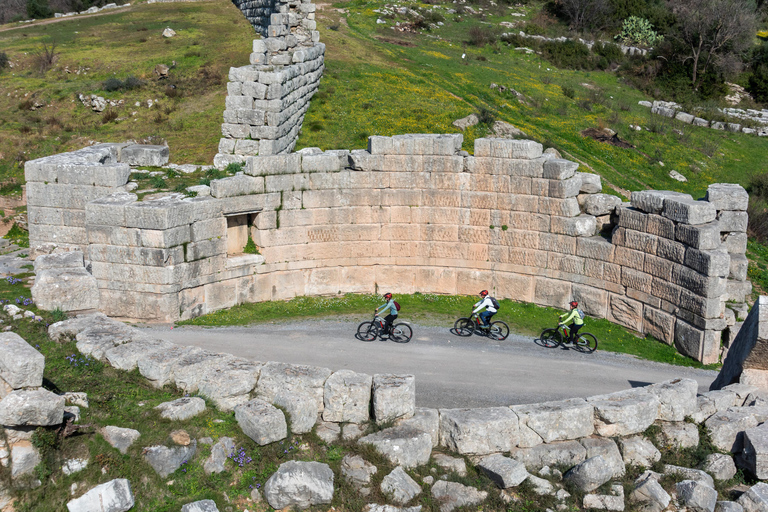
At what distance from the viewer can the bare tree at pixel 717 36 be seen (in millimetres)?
43997

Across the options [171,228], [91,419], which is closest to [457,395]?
[91,419]

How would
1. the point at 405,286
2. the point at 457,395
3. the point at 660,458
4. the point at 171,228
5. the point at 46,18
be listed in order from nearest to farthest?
the point at 660,458, the point at 457,395, the point at 171,228, the point at 405,286, the point at 46,18

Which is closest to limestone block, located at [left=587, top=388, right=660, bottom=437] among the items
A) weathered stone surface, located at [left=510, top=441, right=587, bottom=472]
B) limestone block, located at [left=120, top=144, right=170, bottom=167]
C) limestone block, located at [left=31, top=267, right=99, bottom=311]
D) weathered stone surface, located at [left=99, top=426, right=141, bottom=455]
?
weathered stone surface, located at [left=510, top=441, right=587, bottom=472]

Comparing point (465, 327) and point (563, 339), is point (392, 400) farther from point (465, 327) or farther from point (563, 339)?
point (563, 339)

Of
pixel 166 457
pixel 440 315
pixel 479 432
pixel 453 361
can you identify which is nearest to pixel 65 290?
pixel 166 457

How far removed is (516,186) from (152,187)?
374 inches

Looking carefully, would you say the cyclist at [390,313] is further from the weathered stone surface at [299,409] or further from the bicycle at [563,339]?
the weathered stone surface at [299,409]

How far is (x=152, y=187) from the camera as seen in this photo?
18.5m

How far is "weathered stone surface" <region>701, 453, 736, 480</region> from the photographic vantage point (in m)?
11.7

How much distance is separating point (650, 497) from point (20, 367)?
9312 mm

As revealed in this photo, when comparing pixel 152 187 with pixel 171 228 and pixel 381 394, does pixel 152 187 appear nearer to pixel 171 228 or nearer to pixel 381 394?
pixel 171 228

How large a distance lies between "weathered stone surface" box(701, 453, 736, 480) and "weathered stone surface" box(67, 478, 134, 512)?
8.99 meters

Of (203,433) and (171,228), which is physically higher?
(171,228)

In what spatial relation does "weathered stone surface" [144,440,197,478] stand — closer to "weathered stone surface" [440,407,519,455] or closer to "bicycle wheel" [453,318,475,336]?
"weathered stone surface" [440,407,519,455]
